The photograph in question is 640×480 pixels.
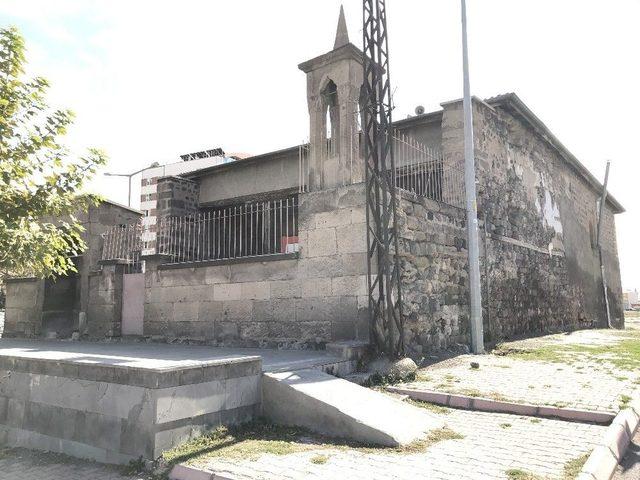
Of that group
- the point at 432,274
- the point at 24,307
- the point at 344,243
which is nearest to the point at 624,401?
the point at 432,274

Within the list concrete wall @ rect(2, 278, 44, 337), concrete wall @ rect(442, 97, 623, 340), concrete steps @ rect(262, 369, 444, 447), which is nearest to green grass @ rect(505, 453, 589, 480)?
concrete steps @ rect(262, 369, 444, 447)

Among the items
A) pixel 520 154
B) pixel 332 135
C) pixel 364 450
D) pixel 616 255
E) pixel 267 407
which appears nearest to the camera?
pixel 364 450

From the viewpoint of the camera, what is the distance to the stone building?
27.3 feet

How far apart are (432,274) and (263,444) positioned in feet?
17.6

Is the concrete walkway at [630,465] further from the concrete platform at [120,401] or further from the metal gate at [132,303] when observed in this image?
the metal gate at [132,303]

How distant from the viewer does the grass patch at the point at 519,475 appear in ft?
11.3

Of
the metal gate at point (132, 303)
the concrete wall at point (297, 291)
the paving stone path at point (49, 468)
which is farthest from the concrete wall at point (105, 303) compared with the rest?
the paving stone path at point (49, 468)

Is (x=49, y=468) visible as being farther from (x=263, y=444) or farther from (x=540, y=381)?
(x=540, y=381)

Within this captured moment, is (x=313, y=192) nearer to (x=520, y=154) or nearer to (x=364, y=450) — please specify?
(x=364, y=450)

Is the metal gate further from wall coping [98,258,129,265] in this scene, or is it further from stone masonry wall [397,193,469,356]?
stone masonry wall [397,193,469,356]

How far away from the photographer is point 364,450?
13.9ft

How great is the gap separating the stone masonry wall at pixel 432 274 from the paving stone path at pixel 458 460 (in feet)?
11.9

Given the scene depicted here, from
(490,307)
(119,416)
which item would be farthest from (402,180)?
(119,416)

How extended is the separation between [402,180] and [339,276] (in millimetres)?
3654
